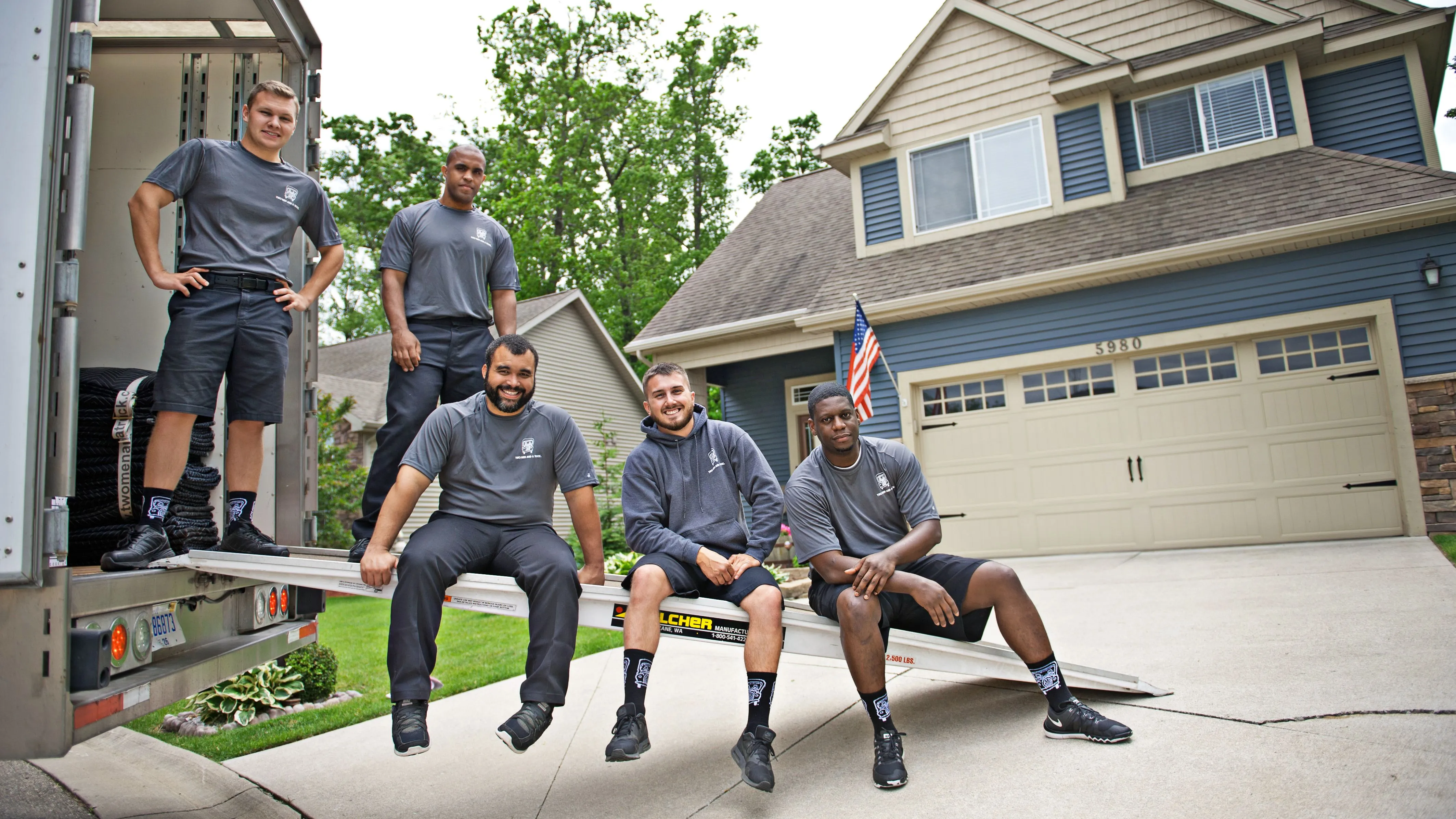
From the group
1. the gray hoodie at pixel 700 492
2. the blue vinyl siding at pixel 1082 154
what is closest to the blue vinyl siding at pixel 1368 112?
the blue vinyl siding at pixel 1082 154

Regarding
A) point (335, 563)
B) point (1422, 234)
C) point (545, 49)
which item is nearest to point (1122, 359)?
point (1422, 234)

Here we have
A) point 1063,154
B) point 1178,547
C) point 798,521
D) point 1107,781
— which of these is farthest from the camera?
point 1063,154

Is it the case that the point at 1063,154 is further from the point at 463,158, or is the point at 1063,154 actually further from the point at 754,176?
the point at 754,176

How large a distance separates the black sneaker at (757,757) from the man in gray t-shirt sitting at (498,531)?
0.61 meters

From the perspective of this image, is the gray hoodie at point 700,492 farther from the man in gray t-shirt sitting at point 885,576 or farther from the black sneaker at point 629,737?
the black sneaker at point 629,737

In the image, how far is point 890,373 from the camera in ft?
32.2

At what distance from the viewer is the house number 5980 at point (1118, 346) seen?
852cm

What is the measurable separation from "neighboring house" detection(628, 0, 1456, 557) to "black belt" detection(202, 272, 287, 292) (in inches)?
282

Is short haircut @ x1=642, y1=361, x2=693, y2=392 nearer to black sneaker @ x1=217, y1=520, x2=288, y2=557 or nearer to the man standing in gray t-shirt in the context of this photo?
the man standing in gray t-shirt

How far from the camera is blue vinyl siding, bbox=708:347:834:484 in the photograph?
1221 centimetres

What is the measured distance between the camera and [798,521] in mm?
3367

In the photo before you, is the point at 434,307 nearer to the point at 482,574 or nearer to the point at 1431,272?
the point at 482,574

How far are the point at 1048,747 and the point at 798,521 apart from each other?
117 cm

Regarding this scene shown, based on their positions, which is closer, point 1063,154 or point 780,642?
point 780,642
